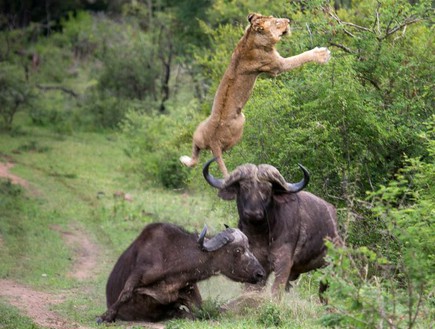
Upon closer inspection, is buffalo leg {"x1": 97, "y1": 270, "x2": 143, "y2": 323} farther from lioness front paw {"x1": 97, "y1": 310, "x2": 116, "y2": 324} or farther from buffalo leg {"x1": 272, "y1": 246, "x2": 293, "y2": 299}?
buffalo leg {"x1": 272, "y1": 246, "x2": 293, "y2": 299}

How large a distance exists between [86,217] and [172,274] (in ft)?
35.2

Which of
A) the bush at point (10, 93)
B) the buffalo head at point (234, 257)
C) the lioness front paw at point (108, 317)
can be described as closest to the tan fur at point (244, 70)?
the buffalo head at point (234, 257)

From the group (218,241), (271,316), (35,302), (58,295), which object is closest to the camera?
(271,316)

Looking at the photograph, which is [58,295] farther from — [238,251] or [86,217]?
[86,217]

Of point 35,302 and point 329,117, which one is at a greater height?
point 329,117

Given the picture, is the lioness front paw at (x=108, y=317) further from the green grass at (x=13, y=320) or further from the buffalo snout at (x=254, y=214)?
the buffalo snout at (x=254, y=214)

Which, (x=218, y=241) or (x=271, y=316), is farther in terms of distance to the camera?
(x=218, y=241)

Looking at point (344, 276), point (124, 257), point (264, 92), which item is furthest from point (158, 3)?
point (344, 276)

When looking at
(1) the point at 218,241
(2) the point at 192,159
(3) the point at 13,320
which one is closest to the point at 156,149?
(2) the point at 192,159

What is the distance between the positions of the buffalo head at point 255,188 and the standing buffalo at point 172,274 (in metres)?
0.54

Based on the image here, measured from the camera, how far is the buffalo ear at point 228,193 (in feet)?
40.8

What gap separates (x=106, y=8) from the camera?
53125mm

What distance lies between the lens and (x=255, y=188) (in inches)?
477

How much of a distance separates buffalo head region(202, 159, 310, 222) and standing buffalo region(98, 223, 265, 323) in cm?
54
